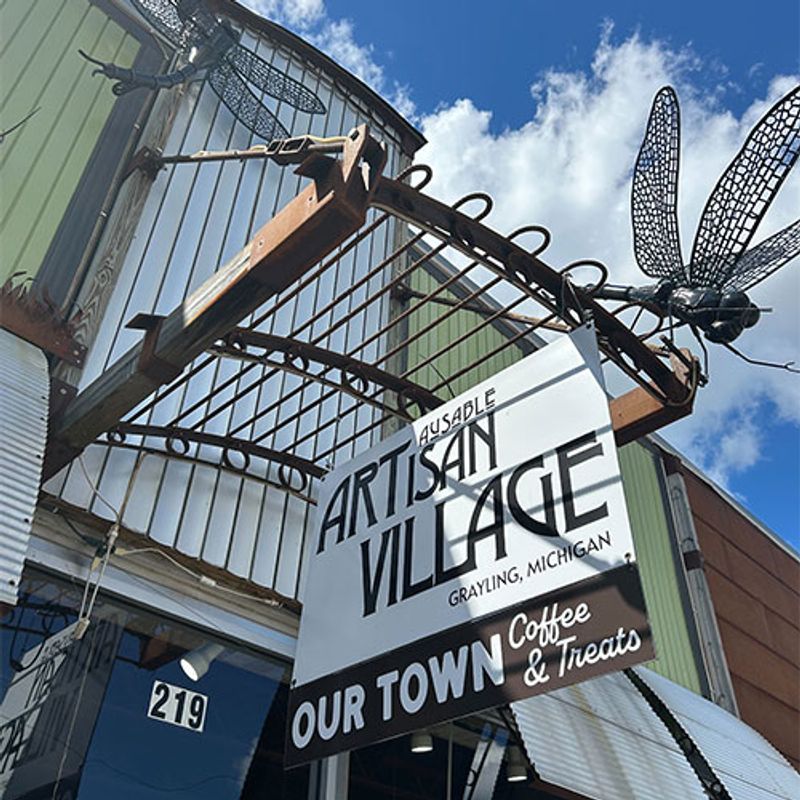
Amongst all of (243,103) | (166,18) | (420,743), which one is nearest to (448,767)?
(420,743)

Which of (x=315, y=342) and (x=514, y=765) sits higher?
(x=315, y=342)

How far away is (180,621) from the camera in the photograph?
3768 mm

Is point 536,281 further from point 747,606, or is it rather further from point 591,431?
point 747,606

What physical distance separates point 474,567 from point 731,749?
15.1 ft

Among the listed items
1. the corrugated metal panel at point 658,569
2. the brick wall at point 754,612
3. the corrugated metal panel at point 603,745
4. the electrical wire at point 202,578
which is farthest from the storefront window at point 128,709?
the brick wall at point 754,612

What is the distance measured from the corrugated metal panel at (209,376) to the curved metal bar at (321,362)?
0.76 ft

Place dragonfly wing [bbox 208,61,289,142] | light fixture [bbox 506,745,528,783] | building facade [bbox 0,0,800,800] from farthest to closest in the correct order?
1. dragonfly wing [bbox 208,61,289,142]
2. light fixture [bbox 506,745,528,783]
3. building facade [bbox 0,0,800,800]

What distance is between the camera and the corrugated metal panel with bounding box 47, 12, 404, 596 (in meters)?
3.92

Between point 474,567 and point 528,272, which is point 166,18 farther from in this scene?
point 474,567

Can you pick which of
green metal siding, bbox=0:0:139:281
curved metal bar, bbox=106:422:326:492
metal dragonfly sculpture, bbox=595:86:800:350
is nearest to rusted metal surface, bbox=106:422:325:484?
curved metal bar, bbox=106:422:326:492

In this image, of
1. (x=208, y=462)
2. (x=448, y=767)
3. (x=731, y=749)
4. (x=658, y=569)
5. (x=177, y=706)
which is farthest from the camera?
(x=658, y=569)

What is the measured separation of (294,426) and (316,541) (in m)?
1.74

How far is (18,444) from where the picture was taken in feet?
8.10

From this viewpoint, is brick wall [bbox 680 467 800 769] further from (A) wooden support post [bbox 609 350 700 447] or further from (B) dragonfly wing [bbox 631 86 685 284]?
(B) dragonfly wing [bbox 631 86 685 284]
